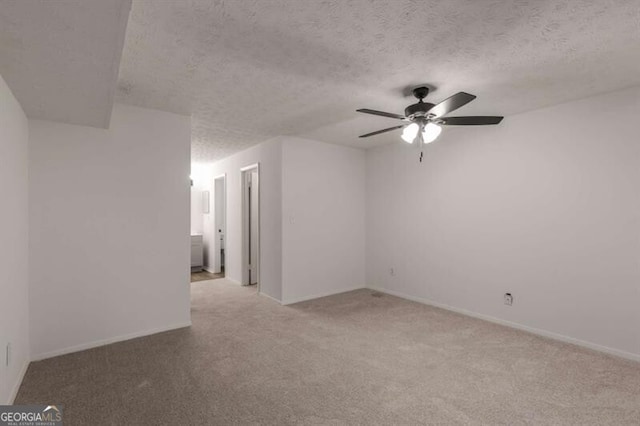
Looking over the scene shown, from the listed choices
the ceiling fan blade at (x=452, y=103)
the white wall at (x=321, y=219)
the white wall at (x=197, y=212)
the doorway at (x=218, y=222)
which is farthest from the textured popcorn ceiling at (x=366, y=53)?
the white wall at (x=197, y=212)

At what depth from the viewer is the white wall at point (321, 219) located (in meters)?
4.70

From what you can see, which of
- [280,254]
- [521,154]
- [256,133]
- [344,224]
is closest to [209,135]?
[256,133]

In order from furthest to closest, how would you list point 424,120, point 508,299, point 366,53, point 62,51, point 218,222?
point 218,222
point 508,299
point 424,120
point 366,53
point 62,51

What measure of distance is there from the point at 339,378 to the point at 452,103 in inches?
90.3

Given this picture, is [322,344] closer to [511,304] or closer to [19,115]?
[511,304]

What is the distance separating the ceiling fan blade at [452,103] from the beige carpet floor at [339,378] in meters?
2.12

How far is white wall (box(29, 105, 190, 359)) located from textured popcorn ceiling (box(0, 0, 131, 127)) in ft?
1.97

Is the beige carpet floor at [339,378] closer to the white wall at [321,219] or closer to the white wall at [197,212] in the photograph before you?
the white wall at [321,219]

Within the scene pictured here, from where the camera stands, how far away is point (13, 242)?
2.31 metres

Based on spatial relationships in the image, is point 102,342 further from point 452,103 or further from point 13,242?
point 452,103

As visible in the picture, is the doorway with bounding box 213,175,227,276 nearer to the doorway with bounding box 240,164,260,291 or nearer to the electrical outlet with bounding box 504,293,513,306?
the doorway with bounding box 240,164,260,291

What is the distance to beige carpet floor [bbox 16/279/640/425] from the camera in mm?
2096

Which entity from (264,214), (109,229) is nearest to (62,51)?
(109,229)

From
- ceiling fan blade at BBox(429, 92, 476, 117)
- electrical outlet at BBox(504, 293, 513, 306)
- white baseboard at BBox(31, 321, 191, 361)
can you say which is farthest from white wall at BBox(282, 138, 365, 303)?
ceiling fan blade at BBox(429, 92, 476, 117)
